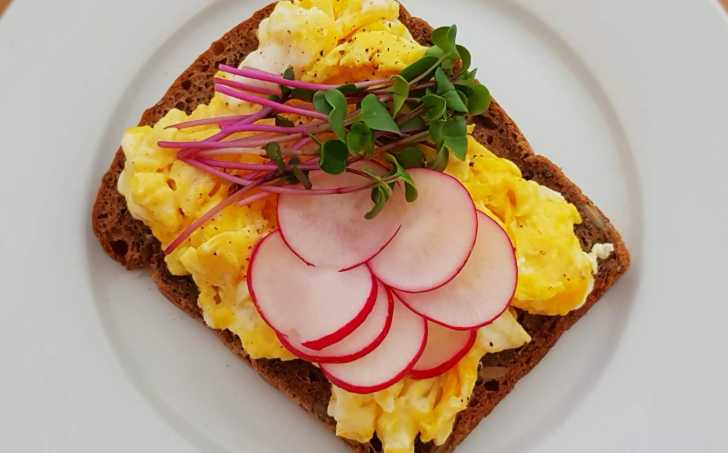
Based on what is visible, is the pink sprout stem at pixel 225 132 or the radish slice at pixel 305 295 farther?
the pink sprout stem at pixel 225 132

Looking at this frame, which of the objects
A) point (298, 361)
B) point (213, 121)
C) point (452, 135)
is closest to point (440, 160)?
point (452, 135)

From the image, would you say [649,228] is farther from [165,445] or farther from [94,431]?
[94,431]

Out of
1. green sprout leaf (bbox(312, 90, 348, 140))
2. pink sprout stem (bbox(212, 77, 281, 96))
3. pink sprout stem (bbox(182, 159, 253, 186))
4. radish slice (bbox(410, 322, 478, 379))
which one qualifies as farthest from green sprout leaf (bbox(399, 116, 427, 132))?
radish slice (bbox(410, 322, 478, 379))

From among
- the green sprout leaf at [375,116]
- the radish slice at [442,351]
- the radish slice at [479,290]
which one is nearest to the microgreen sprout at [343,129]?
the green sprout leaf at [375,116]

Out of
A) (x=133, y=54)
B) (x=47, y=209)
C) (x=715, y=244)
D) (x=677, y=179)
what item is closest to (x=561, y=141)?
(x=677, y=179)

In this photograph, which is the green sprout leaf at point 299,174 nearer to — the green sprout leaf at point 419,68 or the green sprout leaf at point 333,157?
the green sprout leaf at point 333,157

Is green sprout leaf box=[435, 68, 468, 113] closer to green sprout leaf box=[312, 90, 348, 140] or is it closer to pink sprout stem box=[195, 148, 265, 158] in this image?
green sprout leaf box=[312, 90, 348, 140]

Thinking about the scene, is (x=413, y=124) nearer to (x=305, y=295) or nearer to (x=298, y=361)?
(x=305, y=295)
